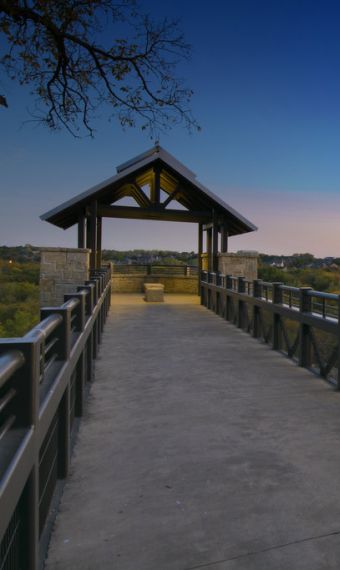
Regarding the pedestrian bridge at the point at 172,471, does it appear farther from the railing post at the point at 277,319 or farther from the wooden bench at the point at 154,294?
the wooden bench at the point at 154,294

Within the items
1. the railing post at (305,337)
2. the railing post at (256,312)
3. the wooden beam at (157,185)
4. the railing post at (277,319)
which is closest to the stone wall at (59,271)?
the wooden beam at (157,185)

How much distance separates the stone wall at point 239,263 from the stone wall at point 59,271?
17.3 feet

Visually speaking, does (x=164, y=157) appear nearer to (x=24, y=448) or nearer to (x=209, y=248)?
(x=209, y=248)

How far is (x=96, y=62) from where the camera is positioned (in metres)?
8.08

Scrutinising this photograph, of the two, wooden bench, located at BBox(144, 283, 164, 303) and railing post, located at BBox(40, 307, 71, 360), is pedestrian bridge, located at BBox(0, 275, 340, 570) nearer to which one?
railing post, located at BBox(40, 307, 71, 360)

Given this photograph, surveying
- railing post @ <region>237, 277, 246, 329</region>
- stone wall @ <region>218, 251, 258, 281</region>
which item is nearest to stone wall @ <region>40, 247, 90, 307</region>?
stone wall @ <region>218, 251, 258, 281</region>

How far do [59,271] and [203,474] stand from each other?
432 inches

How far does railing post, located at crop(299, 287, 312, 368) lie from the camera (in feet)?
20.9

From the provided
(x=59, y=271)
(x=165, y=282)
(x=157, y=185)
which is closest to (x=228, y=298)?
(x=59, y=271)

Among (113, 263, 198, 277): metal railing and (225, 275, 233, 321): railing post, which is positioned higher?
(113, 263, 198, 277): metal railing

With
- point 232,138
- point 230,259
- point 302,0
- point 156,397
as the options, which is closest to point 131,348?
point 156,397

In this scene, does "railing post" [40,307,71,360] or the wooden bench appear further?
the wooden bench

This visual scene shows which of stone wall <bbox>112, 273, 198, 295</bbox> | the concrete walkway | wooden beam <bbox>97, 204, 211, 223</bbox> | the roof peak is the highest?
the roof peak

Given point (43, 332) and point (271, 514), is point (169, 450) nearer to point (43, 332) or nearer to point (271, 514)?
point (271, 514)
